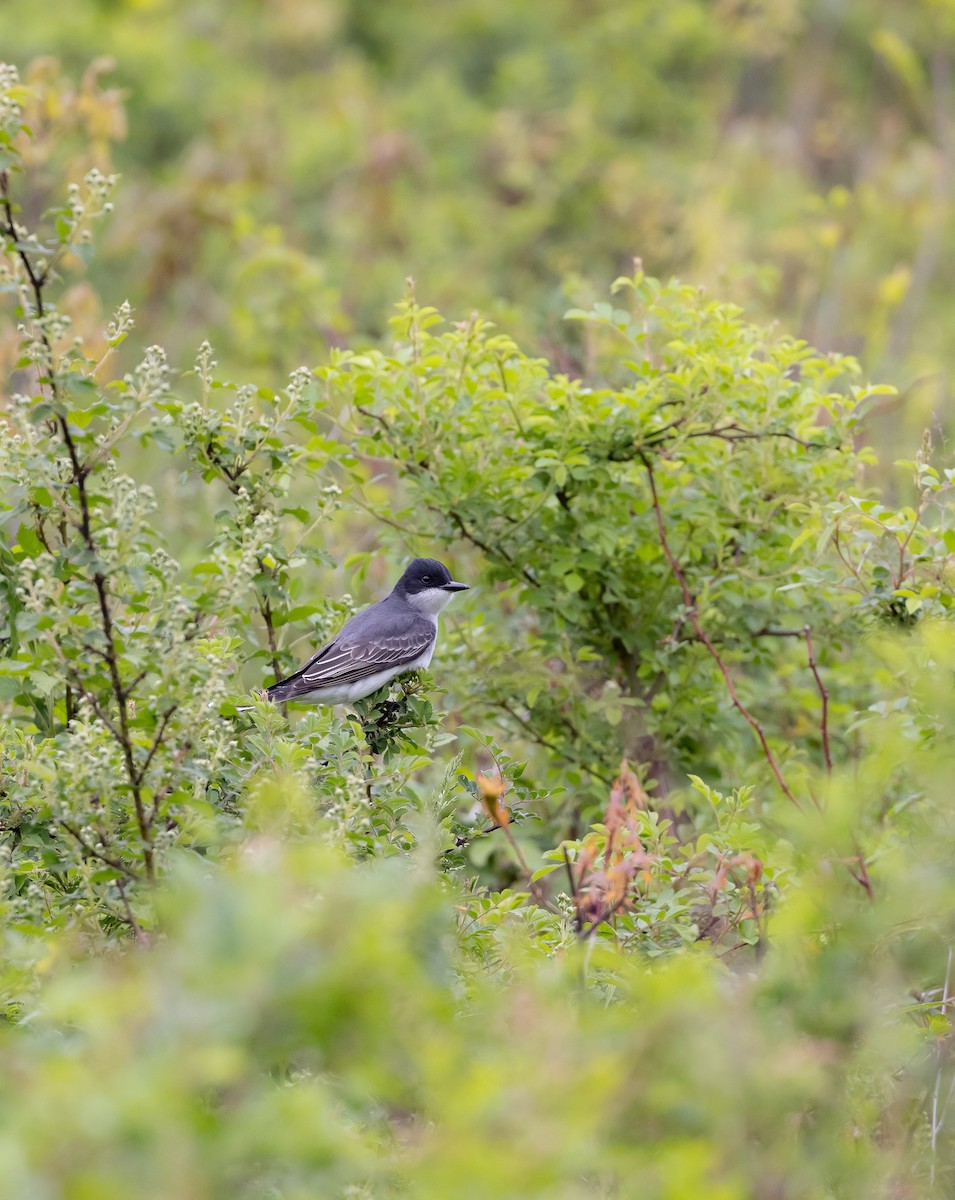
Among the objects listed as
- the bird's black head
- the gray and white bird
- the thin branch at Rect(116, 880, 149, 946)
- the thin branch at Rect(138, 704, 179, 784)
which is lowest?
the gray and white bird

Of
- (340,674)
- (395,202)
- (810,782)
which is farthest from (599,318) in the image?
(395,202)

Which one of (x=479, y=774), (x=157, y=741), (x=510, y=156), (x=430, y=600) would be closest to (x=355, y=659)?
(x=430, y=600)

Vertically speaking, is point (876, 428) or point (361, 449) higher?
point (361, 449)

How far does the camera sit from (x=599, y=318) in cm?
530

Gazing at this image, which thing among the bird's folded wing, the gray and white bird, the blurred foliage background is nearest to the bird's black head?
the gray and white bird

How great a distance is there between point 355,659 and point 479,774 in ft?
6.79

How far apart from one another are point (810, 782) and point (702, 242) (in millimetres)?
8491

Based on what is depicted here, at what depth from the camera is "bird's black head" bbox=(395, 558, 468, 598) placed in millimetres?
6051

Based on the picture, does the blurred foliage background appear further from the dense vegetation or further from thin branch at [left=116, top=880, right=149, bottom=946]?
thin branch at [left=116, top=880, right=149, bottom=946]

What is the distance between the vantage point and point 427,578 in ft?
20.3

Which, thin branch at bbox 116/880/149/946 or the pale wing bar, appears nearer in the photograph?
thin branch at bbox 116/880/149/946

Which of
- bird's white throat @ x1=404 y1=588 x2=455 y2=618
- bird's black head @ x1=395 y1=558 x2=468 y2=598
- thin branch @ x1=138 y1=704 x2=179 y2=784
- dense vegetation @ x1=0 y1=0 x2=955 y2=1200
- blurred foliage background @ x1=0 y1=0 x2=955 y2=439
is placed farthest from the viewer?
blurred foliage background @ x1=0 y1=0 x2=955 y2=439

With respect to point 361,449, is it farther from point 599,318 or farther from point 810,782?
point 810,782

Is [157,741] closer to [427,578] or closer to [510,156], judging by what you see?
[427,578]
